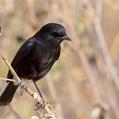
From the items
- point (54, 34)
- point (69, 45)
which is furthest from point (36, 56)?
point (69, 45)

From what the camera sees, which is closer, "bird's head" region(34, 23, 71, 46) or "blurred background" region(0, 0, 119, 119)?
"bird's head" region(34, 23, 71, 46)

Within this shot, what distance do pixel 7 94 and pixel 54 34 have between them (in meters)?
0.75

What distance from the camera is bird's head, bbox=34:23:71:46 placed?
5668 millimetres

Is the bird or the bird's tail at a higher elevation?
the bird

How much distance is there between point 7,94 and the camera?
6.03 m

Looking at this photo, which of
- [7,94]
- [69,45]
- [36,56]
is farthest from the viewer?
[69,45]

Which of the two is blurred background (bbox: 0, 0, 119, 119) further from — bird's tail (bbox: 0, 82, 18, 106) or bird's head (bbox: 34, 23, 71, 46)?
bird's head (bbox: 34, 23, 71, 46)

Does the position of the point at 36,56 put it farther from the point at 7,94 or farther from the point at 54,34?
the point at 7,94

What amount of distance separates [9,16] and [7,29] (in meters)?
0.32

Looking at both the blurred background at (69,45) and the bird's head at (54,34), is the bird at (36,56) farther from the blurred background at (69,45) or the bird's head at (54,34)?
the blurred background at (69,45)

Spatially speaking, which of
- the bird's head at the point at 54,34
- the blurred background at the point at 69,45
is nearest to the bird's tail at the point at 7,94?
the blurred background at the point at 69,45

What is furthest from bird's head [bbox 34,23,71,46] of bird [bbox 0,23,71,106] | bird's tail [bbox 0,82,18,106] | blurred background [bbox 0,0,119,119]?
blurred background [bbox 0,0,119,119]

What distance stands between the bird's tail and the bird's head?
0.60 meters

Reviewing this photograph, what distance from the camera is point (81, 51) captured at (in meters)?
7.27
